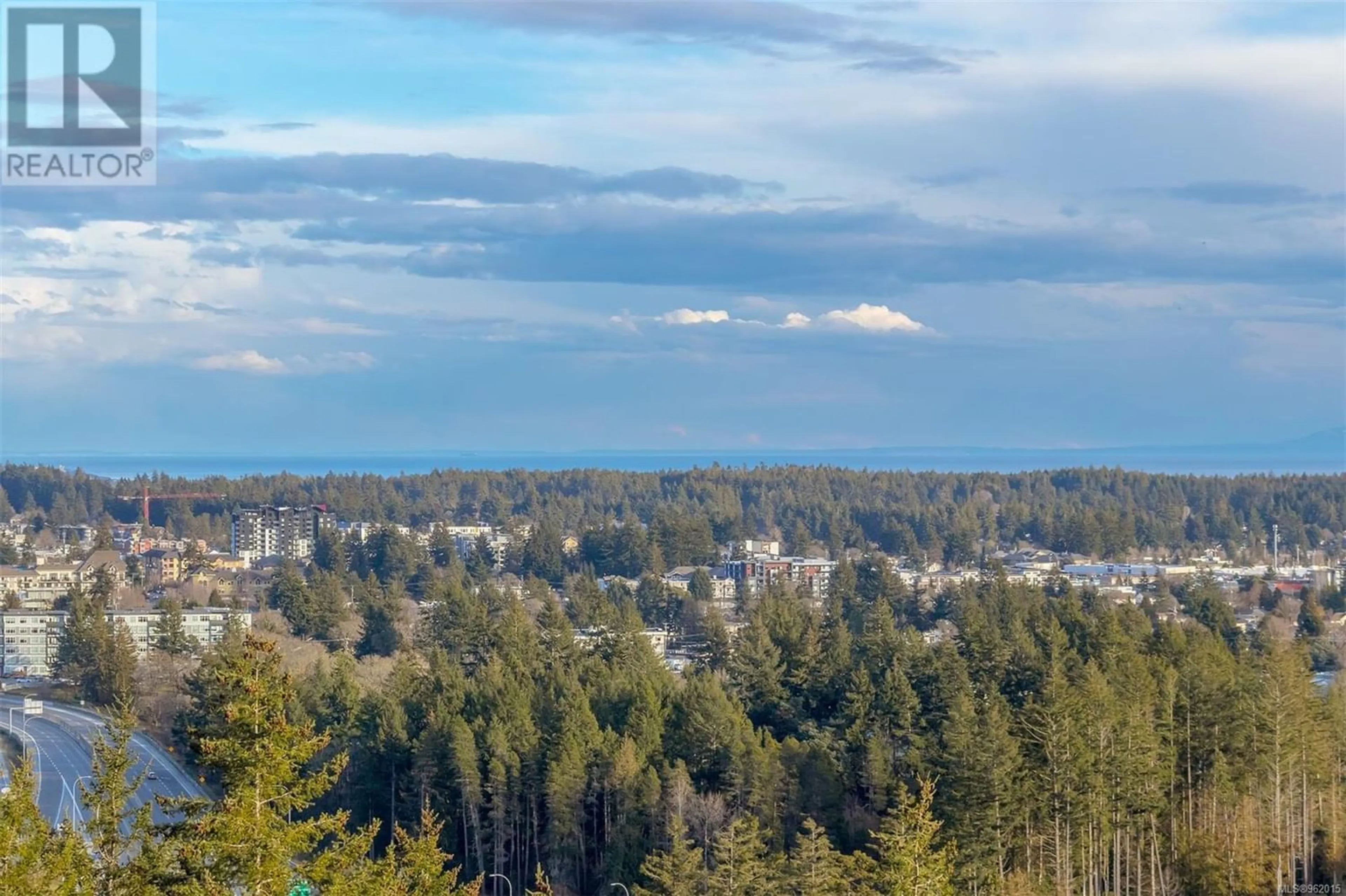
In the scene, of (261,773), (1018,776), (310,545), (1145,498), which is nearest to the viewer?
(261,773)

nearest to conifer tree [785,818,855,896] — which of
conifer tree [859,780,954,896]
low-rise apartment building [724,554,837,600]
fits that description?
conifer tree [859,780,954,896]

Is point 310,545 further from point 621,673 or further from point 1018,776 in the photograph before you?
point 1018,776

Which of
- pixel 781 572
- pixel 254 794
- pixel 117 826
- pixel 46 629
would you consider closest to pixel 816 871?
pixel 117 826

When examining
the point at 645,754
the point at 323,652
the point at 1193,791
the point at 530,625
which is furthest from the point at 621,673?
the point at 323,652

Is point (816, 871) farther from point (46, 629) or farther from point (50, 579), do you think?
point (50, 579)

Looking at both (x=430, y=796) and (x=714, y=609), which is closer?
(x=430, y=796)

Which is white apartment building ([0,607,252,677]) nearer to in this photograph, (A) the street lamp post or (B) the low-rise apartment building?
(A) the street lamp post

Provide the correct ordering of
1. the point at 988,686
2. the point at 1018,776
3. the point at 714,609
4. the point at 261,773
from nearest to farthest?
the point at 261,773
the point at 1018,776
the point at 988,686
the point at 714,609
